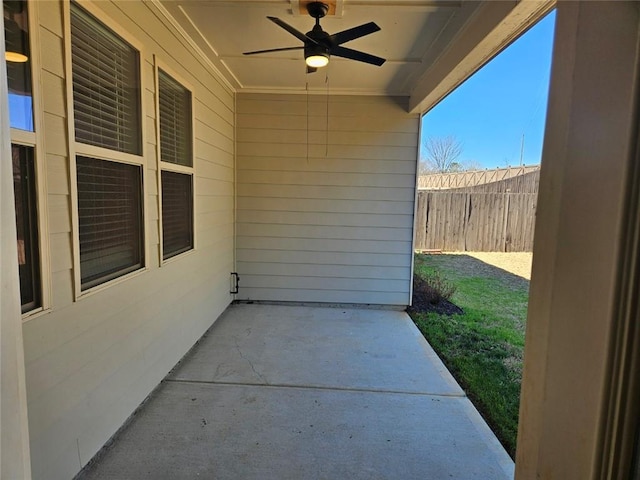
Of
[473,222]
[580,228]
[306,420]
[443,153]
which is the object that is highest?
[443,153]

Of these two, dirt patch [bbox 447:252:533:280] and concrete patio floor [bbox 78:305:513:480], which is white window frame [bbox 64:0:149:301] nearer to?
concrete patio floor [bbox 78:305:513:480]

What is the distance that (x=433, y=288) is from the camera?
5320 mm

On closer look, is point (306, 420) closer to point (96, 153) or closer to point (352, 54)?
point (96, 153)

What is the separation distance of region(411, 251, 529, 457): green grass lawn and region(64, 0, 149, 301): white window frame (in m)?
2.52

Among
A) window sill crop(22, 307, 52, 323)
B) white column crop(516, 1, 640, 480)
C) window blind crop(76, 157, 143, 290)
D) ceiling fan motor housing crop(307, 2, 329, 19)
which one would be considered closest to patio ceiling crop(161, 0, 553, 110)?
ceiling fan motor housing crop(307, 2, 329, 19)

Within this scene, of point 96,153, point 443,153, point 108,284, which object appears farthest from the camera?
point 443,153

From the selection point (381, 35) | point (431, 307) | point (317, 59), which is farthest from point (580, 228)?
point (431, 307)

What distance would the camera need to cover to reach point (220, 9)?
2.69m

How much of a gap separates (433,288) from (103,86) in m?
4.63

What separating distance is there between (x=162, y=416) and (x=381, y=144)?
3812 mm

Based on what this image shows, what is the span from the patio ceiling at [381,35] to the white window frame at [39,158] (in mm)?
1308

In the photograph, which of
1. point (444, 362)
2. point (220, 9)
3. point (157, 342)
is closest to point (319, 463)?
point (157, 342)

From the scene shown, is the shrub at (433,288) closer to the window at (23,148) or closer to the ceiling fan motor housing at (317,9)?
the ceiling fan motor housing at (317,9)

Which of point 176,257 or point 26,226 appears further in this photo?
point 176,257
